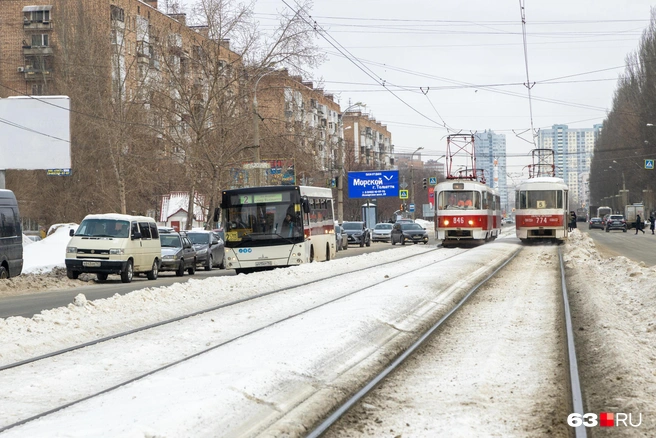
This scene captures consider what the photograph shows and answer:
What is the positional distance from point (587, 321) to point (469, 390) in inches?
244

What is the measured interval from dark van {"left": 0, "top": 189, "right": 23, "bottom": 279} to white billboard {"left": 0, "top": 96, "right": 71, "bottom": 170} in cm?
1495

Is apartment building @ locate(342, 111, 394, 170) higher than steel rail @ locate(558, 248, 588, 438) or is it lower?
higher

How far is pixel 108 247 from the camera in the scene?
26.1 metres

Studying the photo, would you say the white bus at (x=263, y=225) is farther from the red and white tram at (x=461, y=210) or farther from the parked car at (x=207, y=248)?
the red and white tram at (x=461, y=210)

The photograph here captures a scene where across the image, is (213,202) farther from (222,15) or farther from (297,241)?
(297,241)

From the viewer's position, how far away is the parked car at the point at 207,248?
34375 mm

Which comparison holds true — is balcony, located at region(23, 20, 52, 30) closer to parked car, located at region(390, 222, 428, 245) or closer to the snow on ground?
parked car, located at region(390, 222, 428, 245)

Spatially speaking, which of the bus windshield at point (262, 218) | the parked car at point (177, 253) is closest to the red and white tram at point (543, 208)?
the parked car at point (177, 253)

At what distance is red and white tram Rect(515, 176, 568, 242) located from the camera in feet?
141

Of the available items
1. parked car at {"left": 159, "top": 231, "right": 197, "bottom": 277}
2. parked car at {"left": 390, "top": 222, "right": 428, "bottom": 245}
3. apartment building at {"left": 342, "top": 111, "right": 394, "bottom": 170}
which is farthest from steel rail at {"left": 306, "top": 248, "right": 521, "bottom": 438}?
apartment building at {"left": 342, "top": 111, "right": 394, "bottom": 170}

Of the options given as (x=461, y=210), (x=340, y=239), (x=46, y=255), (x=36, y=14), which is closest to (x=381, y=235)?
(x=340, y=239)

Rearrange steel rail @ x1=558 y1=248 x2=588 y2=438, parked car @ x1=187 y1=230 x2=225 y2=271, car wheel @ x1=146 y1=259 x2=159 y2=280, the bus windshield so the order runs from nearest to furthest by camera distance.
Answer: steel rail @ x1=558 y1=248 x2=588 y2=438, the bus windshield, car wheel @ x1=146 y1=259 x2=159 y2=280, parked car @ x1=187 y1=230 x2=225 y2=271

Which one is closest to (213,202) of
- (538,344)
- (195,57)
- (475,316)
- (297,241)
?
(195,57)

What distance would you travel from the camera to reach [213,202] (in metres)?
47.5
